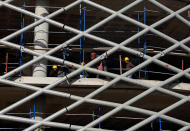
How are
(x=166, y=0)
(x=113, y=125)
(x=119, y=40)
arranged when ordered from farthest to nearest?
1. (x=119, y=40)
2. (x=113, y=125)
3. (x=166, y=0)

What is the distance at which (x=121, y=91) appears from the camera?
341 inches

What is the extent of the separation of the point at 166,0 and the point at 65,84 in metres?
4.51

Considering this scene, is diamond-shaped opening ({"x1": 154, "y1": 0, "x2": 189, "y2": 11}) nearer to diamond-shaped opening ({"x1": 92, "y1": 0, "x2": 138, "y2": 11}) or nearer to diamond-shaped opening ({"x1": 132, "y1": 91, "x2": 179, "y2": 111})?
diamond-shaped opening ({"x1": 92, "y1": 0, "x2": 138, "y2": 11})

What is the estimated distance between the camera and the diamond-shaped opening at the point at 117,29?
1221 centimetres

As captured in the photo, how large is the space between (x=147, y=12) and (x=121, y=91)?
3743 millimetres

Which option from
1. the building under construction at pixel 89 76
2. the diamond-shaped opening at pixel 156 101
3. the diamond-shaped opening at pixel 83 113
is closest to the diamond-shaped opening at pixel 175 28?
the building under construction at pixel 89 76

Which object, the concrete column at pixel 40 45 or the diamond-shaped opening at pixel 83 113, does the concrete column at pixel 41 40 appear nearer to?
the concrete column at pixel 40 45

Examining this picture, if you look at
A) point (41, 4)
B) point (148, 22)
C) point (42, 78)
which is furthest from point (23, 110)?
point (148, 22)

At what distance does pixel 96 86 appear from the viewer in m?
8.30

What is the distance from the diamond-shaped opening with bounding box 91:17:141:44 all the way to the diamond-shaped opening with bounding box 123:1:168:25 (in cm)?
52

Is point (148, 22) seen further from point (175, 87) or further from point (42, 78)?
point (42, 78)

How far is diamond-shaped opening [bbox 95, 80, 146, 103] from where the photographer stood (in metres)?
8.40

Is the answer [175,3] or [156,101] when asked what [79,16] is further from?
[156,101]

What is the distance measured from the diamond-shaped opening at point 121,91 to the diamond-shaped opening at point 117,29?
3.75 meters
